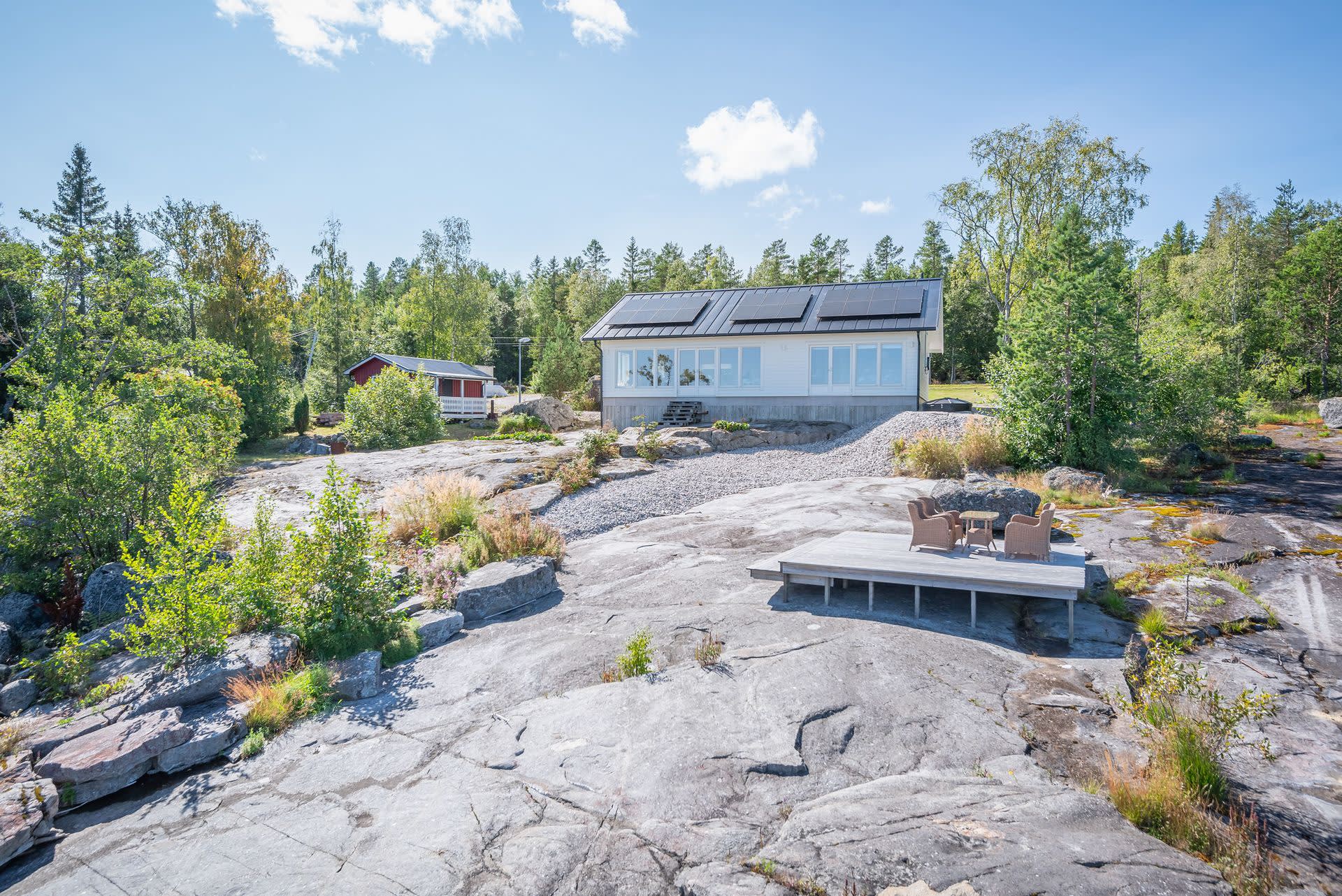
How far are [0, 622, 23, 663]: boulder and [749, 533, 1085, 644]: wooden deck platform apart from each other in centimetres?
861

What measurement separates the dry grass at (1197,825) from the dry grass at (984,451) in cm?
1109

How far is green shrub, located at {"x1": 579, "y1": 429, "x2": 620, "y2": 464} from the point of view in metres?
15.8

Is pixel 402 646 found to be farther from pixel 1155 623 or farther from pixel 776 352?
pixel 776 352

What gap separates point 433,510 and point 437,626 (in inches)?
150

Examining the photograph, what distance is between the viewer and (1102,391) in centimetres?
1335

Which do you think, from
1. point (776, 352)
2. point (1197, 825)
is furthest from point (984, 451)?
point (1197, 825)

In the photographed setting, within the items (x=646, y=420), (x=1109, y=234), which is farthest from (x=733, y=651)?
(x=1109, y=234)

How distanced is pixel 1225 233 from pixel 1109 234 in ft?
51.8

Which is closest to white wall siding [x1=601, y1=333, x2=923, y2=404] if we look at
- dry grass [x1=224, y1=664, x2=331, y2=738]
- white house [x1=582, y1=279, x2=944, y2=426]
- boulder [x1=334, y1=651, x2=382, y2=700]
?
Answer: white house [x1=582, y1=279, x2=944, y2=426]

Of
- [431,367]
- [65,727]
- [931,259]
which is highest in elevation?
[931,259]

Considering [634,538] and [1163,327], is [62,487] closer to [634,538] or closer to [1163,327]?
[634,538]

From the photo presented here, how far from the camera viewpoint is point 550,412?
1125 inches

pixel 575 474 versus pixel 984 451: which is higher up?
pixel 984 451

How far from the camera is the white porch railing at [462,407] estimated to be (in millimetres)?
33594
